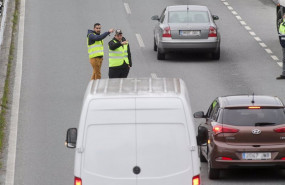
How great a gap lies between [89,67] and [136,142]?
18.3m

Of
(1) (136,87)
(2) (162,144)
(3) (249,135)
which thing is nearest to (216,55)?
(3) (249,135)

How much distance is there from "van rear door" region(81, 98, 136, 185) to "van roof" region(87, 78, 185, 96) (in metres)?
0.33

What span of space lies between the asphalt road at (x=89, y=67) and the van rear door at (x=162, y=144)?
18.7 feet

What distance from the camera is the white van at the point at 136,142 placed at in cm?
1423

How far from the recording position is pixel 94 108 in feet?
47.0

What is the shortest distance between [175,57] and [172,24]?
154 cm

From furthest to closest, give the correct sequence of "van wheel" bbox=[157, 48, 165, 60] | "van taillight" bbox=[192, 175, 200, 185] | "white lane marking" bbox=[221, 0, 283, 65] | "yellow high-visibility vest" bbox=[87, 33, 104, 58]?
"white lane marking" bbox=[221, 0, 283, 65] < "van wheel" bbox=[157, 48, 165, 60] < "yellow high-visibility vest" bbox=[87, 33, 104, 58] < "van taillight" bbox=[192, 175, 200, 185]

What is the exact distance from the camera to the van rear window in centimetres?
1970

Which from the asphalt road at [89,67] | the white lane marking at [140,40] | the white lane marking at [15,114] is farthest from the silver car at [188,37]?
the white lane marking at [15,114]

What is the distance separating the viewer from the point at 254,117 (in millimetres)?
19781

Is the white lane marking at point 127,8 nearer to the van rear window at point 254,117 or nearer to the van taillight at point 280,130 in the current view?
the van rear window at point 254,117

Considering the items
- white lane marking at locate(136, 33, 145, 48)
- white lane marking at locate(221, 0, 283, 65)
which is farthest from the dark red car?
white lane marking at locate(136, 33, 145, 48)

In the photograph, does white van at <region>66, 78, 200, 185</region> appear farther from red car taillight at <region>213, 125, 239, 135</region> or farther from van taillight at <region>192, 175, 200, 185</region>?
red car taillight at <region>213, 125, 239, 135</region>

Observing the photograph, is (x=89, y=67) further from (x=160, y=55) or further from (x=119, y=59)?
(x=119, y=59)
